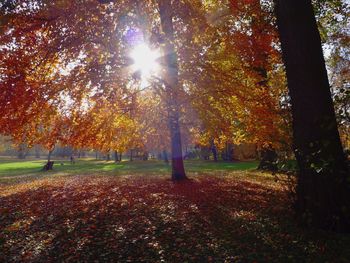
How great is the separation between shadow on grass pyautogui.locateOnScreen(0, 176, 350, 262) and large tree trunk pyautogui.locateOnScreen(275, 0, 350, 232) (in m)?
0.56

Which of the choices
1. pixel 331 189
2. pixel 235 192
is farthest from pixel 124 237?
pixel 235 192

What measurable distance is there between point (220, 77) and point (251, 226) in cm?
907

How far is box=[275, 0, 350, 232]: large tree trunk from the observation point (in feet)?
21.1

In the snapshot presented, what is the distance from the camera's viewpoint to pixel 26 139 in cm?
1546

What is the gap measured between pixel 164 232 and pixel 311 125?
14.1ft

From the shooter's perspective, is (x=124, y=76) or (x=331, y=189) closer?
(x=331, y=189)

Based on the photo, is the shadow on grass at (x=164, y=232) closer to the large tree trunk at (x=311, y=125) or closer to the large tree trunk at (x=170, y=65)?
the large tree trunk at (x=311, y=125)

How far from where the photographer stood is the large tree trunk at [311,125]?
253 inches

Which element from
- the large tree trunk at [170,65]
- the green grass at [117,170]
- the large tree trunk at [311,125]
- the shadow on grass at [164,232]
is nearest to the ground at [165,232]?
the shadow on grass at [164,232]

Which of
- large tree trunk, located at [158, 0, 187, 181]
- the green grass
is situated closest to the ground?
large tree trunk, located at [158, 0, 187, 181]

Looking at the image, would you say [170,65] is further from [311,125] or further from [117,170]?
[117,170]

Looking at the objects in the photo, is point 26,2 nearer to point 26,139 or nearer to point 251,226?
point 26,139

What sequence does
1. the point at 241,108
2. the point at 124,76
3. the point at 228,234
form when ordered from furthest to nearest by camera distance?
the point at 241,108 < the point at 124,76 < the point at 228,234

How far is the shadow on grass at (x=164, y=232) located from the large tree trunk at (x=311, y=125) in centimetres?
56
